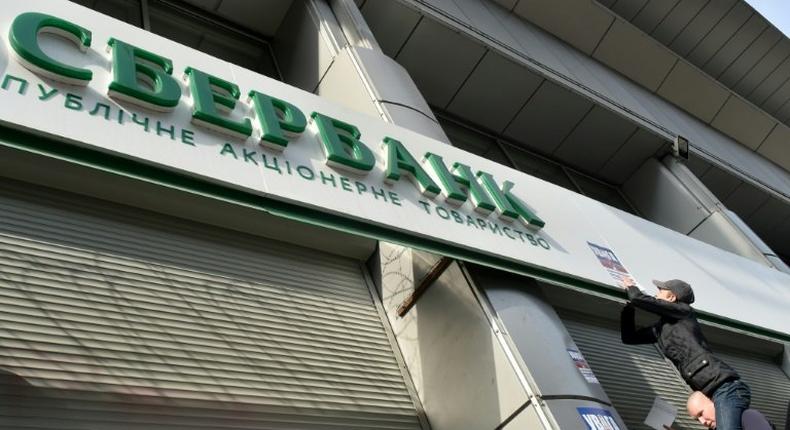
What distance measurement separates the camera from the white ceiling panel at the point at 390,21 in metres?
7.62

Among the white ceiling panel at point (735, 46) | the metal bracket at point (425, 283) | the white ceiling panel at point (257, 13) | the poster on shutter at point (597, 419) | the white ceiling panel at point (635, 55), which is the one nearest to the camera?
the poster on shutter at point (597, 419)

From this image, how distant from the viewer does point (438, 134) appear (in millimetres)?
5387

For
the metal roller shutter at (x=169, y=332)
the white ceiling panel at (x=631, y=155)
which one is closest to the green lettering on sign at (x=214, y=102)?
the metal roller shutter at (x=169, y=332)

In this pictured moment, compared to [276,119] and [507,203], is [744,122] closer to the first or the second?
[507,203]

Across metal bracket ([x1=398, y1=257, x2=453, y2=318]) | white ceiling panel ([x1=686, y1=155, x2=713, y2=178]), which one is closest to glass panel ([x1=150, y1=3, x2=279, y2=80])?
metal bracket ([x1=398, y1=257, x2=453, y2=318])

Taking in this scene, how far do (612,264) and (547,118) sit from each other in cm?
493

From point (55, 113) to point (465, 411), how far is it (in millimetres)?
2950

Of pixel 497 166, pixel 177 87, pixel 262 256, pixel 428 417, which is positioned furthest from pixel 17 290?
pixel 497 166

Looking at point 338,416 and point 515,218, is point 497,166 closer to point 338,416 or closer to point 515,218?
point 515,218

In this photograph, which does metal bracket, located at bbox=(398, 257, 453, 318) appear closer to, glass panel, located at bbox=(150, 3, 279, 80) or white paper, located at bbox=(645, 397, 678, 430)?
white paper, located at bbox=(645, 397, 678, 430)

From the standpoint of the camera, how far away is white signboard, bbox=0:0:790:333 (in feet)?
9.10

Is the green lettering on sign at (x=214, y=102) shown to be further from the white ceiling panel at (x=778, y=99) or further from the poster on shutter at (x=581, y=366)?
the white ceiling panel at (x=778, y=99)

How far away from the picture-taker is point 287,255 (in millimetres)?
4676

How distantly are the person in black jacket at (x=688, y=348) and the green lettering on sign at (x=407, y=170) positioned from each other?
5.18 ft
